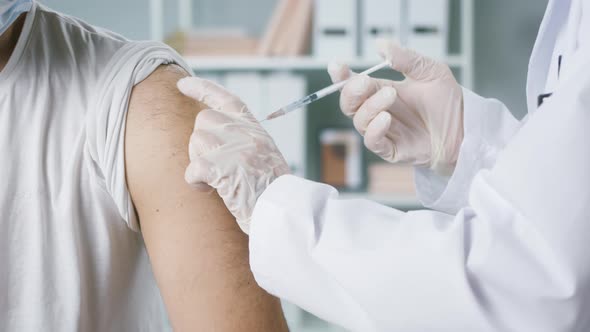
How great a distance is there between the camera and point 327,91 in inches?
47.9

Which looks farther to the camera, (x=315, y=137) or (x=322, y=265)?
(x=315, y=137)

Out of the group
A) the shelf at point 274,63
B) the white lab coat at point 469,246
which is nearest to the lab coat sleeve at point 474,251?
the white lab coat at point 469,246

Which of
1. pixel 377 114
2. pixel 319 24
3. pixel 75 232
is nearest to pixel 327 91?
pixel 377 114

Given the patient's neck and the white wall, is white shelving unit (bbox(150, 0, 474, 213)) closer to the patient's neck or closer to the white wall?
the white wall

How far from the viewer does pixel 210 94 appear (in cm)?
109

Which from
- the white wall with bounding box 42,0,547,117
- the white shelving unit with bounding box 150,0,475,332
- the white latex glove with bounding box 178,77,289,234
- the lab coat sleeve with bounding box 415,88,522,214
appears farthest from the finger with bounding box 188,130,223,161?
the white wall with bounding box 42,0,547,117

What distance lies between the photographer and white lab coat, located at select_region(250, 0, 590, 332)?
31.4 inches

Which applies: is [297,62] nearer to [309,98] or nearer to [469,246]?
[309,98]

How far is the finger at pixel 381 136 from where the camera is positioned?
1212 millimetres

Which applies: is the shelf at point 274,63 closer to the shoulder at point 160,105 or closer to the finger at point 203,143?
the shoulder at point 160,105

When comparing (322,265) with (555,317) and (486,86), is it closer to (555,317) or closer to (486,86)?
(555,317)

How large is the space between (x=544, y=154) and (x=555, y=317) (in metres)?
0.19

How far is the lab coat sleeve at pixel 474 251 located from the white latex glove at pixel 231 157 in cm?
9

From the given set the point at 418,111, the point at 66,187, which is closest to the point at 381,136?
the point at 418,111
